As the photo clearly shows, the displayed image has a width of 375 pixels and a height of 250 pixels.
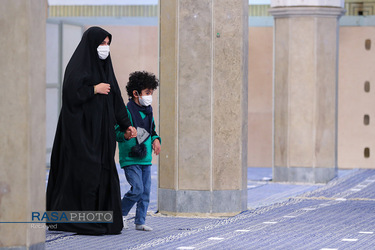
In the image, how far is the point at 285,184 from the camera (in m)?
13.9

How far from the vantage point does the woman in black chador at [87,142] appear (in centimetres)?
799

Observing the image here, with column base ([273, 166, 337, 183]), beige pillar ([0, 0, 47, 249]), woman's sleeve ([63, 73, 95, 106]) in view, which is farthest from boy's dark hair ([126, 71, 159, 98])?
column base ([273, 166, 337, 183])

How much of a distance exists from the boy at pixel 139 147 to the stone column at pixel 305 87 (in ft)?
18.5

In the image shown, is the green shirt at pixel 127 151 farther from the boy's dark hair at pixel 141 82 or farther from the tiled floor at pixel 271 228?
the tiled floor at pixel 271 228

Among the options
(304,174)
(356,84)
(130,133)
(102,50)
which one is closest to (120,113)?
(130,133)

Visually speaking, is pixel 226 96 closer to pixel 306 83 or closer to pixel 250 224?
pixel 250 224

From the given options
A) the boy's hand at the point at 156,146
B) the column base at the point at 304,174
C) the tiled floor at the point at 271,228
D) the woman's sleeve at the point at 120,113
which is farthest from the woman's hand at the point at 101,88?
the column base at the point at 304,174

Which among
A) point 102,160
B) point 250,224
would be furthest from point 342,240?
point 102,160

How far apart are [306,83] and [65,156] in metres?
6.47

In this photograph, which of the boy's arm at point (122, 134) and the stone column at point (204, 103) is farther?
the stone column at point (204, 103)

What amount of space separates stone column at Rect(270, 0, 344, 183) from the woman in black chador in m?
6.13

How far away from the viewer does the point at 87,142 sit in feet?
26.3

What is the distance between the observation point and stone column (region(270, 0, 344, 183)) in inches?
543

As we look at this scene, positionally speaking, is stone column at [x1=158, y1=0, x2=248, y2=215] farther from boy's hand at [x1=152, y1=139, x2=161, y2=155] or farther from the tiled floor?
boy's hand at [x1=152, y1=139, x2=161, y2=155]
